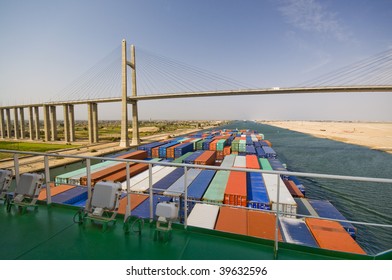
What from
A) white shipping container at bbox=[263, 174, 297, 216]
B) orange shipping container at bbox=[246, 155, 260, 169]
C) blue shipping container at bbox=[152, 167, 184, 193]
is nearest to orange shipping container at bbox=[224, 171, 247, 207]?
white shipping container at bbox=[263, 174, 297, 216]

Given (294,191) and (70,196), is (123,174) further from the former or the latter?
(294,191)

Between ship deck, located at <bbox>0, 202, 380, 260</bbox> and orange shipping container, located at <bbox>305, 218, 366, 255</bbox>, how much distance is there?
26.2 ft

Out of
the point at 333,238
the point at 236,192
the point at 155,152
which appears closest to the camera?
the point at 333,238

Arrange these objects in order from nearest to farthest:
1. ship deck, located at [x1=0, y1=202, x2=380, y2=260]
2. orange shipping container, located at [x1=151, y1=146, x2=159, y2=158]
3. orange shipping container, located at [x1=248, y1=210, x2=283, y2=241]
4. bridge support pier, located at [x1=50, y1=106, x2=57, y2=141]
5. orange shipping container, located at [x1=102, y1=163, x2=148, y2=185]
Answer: ship deck, located at [x1=0, y1=202, x2=380, y2=260] → orange shipping container, located at [x1=248, y1=210, x2=283, y2=241] → orange shipping container, located at [x1=102, y1=163, x2=148, y2=185] → orange shipping container, located at [x1=151, y1=146, x2=159, y2=158] → bridge support pier, located at [x1=50, y1=106, x2=57, y2=141]

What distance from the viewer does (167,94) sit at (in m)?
53.7

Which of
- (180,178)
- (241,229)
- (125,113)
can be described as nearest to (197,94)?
(125,113)

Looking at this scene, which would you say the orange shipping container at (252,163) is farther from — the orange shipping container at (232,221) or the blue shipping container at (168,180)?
the orange shipping container at (232,221)

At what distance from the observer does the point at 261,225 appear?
32.3 feet

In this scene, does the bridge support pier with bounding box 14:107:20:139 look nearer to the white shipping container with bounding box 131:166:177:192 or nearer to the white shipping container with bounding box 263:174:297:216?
the white shipping container with bounding box 131:166:177:192

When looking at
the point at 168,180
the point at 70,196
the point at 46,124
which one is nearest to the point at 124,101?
the point at 46,124

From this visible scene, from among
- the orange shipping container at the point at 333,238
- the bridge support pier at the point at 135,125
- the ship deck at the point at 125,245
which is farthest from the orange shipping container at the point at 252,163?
the bridge support pier at the point at 135,125

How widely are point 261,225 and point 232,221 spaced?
1439mm

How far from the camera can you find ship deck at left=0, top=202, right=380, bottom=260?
125 inches
